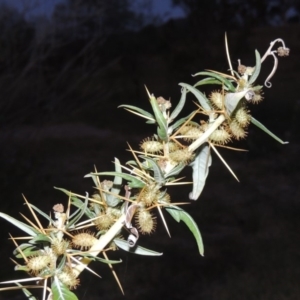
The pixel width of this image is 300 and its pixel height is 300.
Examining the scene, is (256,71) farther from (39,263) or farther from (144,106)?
(144,106)

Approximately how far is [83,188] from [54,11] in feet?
2.74

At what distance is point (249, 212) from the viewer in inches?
101

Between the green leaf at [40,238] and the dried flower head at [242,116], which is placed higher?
the dried flower head at [242,116]

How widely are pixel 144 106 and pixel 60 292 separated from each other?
279cm

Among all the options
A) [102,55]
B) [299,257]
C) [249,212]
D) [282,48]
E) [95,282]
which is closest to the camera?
[282,48]

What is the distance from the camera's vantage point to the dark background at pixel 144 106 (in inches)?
94.6

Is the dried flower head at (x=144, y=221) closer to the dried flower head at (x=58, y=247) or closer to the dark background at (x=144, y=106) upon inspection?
the dried flower head at (x=58, y=247)

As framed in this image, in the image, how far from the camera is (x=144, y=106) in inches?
118

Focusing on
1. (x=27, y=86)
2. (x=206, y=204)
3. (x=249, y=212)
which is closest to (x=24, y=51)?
(x=27, y=86)

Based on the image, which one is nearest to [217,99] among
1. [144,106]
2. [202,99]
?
[202,99]

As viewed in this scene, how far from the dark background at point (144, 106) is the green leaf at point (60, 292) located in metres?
2.03

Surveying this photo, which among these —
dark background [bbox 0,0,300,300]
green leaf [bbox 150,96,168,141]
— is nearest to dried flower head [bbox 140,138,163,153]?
green leaf [bbox 150,96,168,141]

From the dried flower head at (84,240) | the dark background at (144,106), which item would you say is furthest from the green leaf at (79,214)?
the dark background at (144,106)

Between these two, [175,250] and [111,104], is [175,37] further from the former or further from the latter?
[175,250]
